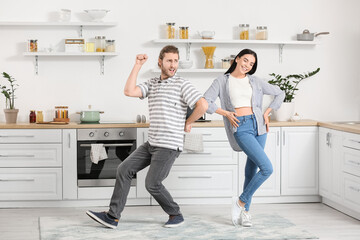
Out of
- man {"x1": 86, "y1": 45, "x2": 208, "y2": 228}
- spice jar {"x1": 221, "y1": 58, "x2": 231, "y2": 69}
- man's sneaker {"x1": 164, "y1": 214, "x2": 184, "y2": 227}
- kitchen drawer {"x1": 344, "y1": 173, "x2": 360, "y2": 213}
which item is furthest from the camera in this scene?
spice jar {"x1": 221, "y1": 58, "x2": 231, "y2": 69}

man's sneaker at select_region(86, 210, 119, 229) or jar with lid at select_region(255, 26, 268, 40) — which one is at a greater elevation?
jar with lid at select_region(255, 26, 268, 40)

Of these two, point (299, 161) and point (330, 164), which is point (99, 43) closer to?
point (299, 161)

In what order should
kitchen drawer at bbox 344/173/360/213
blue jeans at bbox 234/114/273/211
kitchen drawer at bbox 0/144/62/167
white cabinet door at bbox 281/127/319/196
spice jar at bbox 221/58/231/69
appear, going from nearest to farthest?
blue jeans at bbox 234/114/273/211, kitchen drawer at bbox 344/173/360/213, kitchen drawer at bbox 0/144/62/167, white cabinet door at bbox 281/127/319/196, spice jar at bbox 221/58/231/69

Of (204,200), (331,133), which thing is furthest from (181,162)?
(331,133)

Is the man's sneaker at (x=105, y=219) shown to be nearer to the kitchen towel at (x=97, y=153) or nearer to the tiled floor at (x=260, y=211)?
the tiled floor at (x=260, y=211)

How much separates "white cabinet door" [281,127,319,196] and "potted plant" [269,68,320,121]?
27 cm

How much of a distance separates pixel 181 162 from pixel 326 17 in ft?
7.14

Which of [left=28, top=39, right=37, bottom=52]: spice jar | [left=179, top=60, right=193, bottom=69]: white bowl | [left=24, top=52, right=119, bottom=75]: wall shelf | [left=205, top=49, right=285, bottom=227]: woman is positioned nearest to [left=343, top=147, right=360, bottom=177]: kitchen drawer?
[left=205, top=49, right=285, bottom=227]: woman

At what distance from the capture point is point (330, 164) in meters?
5.39

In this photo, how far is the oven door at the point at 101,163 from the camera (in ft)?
17.8

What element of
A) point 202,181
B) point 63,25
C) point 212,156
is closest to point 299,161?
point 212,156

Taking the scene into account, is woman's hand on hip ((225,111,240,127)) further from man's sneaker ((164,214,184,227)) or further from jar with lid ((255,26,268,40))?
jar with lid ((255,26,268,40))

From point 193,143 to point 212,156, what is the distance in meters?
0.24

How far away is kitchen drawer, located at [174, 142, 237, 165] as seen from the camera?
551 centimetres
